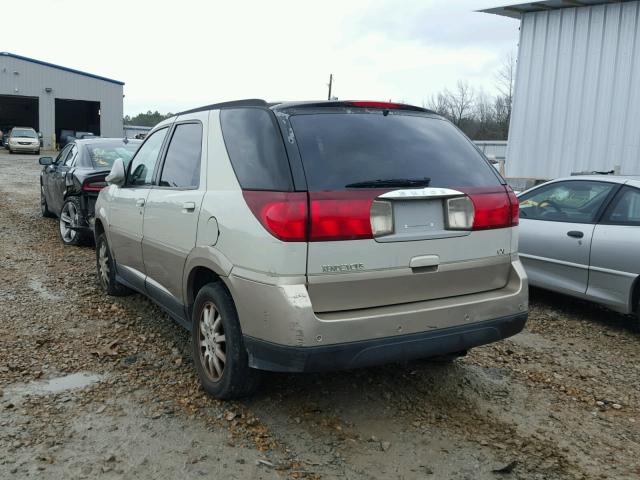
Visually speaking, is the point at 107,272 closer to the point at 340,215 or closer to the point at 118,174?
the point at 118,174

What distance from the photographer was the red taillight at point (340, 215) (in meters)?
3.06

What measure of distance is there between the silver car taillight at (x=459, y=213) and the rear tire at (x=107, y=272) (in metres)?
3.52

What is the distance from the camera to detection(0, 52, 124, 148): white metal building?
142 feet

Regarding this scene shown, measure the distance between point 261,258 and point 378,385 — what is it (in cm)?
145

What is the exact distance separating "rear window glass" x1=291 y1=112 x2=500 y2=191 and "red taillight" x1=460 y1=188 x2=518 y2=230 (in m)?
0.07

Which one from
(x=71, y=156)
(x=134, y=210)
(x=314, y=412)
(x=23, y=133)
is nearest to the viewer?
(x=314, y=412)

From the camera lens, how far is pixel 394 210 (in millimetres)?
3242

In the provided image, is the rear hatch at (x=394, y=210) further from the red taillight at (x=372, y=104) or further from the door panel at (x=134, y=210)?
the door panel at (x=134, y=210)

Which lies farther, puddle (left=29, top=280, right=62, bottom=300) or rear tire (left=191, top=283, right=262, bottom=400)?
puddle (left=29, top=280, right=62, bottom=300)

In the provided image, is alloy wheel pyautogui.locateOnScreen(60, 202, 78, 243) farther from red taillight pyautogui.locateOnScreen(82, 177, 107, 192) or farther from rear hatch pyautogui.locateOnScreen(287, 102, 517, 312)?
rear hatch pyautogui.locateOnScreen(287, 102, 517, 312)

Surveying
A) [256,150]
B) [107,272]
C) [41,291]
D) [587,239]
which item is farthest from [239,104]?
[41,291]

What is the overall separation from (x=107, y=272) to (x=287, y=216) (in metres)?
3.66

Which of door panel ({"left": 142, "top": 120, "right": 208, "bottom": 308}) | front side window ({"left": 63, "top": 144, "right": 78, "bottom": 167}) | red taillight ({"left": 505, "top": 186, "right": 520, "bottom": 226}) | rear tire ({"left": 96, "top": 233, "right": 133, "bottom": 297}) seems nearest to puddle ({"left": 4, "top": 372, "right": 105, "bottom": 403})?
door panel ({"left": 142, "top": 120, "right": 208, "bottom": 308})

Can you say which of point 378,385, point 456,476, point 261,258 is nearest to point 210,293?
point 261,258
